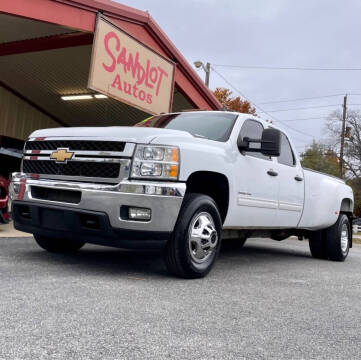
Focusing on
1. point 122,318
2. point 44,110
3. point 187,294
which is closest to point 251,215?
point 187,294

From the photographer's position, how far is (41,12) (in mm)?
7922

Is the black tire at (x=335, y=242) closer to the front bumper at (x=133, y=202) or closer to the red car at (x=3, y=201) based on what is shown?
the front bumper at (x=133, y=202)

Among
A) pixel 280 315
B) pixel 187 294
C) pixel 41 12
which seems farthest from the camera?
pixel 41 12

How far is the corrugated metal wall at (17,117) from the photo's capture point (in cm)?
1392

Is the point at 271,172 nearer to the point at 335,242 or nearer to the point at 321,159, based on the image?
the point at 335,242

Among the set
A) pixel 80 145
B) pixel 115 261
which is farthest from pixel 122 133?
pixel 115 261

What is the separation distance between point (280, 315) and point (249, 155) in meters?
2.33

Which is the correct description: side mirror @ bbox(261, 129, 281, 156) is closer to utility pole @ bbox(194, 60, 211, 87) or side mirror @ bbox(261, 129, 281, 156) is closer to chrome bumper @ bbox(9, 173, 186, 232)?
chrome bumper @ bbox(9, 173, 186, 232)

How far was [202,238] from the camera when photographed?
445 cm

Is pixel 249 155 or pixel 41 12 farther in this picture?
pixel 41 12

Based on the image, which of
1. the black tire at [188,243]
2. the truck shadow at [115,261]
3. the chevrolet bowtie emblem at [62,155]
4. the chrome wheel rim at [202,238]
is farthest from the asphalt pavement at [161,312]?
the chevrolet bowtie emblem at [62,155]

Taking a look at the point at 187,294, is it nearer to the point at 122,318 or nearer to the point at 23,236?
the point at 122,318

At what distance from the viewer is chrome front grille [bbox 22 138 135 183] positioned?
412 cm

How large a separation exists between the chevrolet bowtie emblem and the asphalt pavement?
1043 mm
